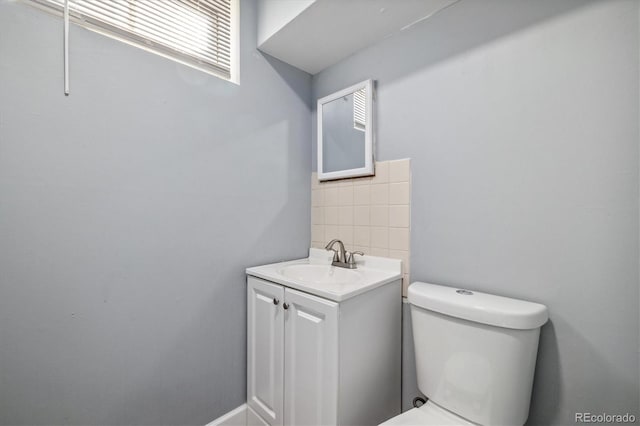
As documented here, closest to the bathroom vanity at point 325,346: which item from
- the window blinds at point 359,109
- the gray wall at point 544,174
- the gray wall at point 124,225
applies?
the gray wall at point 124,225

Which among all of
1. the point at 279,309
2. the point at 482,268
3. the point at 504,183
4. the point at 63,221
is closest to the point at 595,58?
the point at 504,183

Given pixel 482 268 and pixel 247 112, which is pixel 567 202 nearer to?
pixel 482 268

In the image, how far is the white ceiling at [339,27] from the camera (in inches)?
49.3

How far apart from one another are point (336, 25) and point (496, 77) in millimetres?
792

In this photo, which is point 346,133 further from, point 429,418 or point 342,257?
point 429,418

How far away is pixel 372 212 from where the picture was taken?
1.50 m

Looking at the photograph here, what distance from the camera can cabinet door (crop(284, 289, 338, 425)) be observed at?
1038mm

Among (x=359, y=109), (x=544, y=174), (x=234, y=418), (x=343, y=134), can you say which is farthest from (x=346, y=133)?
(x=234, y=418)

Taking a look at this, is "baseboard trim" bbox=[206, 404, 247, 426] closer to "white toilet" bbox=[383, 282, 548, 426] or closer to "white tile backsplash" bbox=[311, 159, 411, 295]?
"white toilet" bbox=[383, 282, 548, 426]

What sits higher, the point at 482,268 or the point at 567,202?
the point at 567,202

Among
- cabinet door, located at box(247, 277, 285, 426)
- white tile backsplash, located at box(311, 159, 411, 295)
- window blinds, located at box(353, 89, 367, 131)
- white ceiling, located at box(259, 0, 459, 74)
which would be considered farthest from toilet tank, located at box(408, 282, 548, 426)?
white ceiling, located at box(259, 0, 459, 74)

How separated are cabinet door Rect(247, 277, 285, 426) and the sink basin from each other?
0.17 m

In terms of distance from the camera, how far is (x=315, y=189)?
1.81m

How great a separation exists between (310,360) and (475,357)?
2.03 ft
